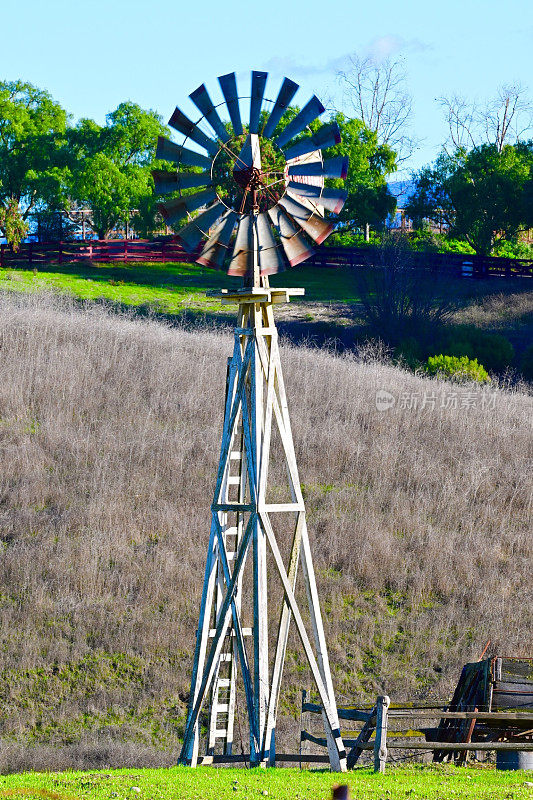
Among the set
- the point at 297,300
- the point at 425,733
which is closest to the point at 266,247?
the point at 425,733

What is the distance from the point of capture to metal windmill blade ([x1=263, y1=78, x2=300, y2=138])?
45.7 ft

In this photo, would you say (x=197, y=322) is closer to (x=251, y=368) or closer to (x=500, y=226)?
(x=500, y=226)

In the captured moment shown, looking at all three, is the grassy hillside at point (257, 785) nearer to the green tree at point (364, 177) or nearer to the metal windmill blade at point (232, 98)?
the metal windmill blade at point (232, 98)

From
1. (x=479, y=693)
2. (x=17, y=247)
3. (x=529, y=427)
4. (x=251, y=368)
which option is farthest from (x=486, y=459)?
(x=17, y=247)

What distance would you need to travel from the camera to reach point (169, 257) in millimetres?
57906

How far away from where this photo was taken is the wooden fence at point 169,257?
2140 inches

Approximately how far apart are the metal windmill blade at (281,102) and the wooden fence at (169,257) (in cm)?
3873

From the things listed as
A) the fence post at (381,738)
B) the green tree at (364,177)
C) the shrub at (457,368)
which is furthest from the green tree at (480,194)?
the fence post at (381,738)

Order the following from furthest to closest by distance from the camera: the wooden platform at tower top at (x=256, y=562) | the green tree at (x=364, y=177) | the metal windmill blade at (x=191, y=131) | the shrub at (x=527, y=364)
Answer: the green tree at (x=364, y=177) < the shrub at (x=527, y=364) < the metal windmill blade at (x=191, y=131) < the wooden platform at tower top at (x=256, y=562)

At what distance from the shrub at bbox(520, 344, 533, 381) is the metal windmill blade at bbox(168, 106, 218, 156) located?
31.7 metres

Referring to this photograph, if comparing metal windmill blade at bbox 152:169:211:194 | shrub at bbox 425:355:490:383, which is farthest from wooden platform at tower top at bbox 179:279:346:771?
shrub at bbox 425:355:490:383

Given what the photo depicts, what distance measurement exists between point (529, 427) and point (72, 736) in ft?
60.3

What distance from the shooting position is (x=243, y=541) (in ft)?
44.9

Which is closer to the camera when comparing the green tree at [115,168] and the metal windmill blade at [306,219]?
the metal windmill blade at [306,219]
